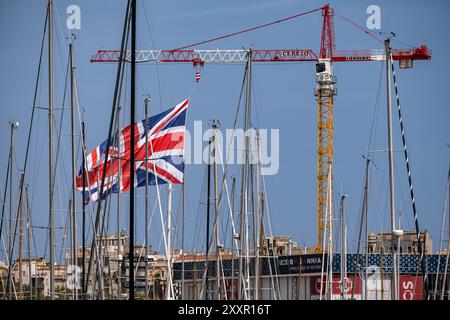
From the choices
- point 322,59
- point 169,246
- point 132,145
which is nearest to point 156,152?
point 169,246

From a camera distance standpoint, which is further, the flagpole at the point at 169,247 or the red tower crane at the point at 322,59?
the red tower crane at the point at 322,59

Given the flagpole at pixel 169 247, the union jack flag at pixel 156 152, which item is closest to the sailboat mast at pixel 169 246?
the flagpole at pixel 169 247

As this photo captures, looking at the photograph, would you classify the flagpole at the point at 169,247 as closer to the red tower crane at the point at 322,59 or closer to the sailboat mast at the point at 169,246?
the sailboat mast at the point at 169,246

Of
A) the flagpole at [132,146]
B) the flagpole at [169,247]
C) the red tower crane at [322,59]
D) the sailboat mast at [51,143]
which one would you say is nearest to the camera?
the flagpole at [132,146]

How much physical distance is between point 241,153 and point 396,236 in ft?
37.0

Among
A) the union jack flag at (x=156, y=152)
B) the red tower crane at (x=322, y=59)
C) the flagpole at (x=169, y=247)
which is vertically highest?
the red tower crane at (x=322, y=59)

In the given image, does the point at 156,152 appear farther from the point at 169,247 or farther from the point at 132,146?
the point at 132,146

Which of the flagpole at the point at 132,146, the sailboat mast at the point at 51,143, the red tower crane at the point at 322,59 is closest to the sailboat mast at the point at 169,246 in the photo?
the sailboat mast at the point at 51,143

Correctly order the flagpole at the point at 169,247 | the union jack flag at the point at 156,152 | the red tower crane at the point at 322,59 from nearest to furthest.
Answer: the flagpole at the point at 169,247
the union jack flag at the point at 156,152
the red tower crane at the point at 322,59

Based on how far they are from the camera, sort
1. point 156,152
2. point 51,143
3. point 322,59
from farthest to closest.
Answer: point 322,59, point 156,152, point 51,143

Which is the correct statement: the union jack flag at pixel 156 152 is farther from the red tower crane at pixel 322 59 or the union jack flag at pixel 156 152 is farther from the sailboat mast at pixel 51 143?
the red tower crane at pixel 322 59

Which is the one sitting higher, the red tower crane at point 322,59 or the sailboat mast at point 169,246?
the red tower crane at point 322,59
